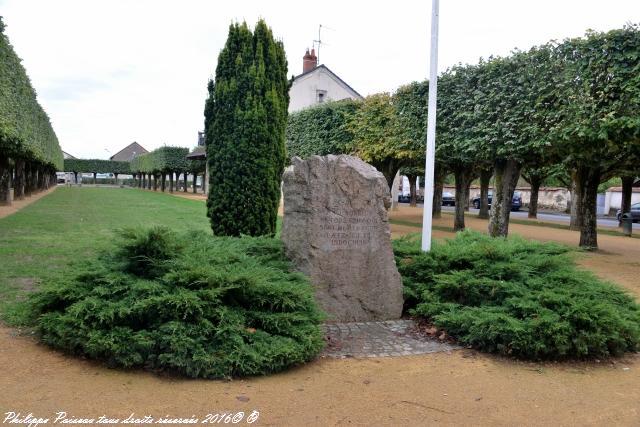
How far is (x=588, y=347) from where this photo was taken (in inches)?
201

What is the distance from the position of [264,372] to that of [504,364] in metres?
2.44

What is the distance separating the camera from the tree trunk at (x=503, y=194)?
14.6 meters

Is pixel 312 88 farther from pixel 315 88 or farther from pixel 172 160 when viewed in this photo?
pixel 172 160

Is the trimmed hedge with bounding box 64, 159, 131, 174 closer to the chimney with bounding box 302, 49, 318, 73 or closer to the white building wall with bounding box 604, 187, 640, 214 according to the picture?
the chimney with bounding box 302, 49, 318, 73

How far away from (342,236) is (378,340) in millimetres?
1350

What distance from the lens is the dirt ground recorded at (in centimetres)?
371

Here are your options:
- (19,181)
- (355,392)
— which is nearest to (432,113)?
(355,392)

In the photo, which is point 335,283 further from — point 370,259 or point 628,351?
point 628,351

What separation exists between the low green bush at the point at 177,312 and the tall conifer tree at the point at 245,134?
382 centimetres

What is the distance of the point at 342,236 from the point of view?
20.4ft

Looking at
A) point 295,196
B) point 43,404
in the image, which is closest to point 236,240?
point 295,196

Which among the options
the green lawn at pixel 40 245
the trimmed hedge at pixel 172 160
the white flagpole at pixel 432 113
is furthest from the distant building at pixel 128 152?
the white flagpole at pixel 432 113

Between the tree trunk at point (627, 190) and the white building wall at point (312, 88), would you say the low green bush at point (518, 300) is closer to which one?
the tree trunk at point (627, 190)

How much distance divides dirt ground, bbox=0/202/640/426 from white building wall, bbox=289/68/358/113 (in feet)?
111
